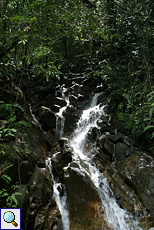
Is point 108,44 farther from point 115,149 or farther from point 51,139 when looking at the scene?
point 51,139

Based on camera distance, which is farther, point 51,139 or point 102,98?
point 102,98

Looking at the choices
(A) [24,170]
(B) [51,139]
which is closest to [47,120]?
(B) [51,139]

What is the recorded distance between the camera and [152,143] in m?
6.90

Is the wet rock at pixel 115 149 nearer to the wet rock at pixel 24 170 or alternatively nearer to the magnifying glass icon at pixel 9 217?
the wet rock at pixel 24 170

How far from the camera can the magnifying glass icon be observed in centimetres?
364

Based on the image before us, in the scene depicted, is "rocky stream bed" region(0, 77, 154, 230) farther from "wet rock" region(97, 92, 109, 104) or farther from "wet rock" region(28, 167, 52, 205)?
"wet rock" region(97, 92, 109, 104)

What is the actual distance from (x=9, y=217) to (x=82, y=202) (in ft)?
6.75

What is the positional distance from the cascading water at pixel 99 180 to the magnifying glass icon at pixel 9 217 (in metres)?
2.57

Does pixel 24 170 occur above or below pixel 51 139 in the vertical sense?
below

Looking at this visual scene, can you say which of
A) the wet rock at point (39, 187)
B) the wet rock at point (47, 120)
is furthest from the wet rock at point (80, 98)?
the wet rock at point (39, 187)

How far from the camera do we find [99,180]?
5879mm

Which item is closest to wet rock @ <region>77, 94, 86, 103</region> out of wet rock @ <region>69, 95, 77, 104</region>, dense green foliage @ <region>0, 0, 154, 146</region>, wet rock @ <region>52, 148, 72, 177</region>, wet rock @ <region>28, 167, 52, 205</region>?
wet rock @ <region>69, 95, 77, 104</region>

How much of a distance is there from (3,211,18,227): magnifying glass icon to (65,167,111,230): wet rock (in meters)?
1.66

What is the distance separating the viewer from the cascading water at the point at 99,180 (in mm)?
4848
